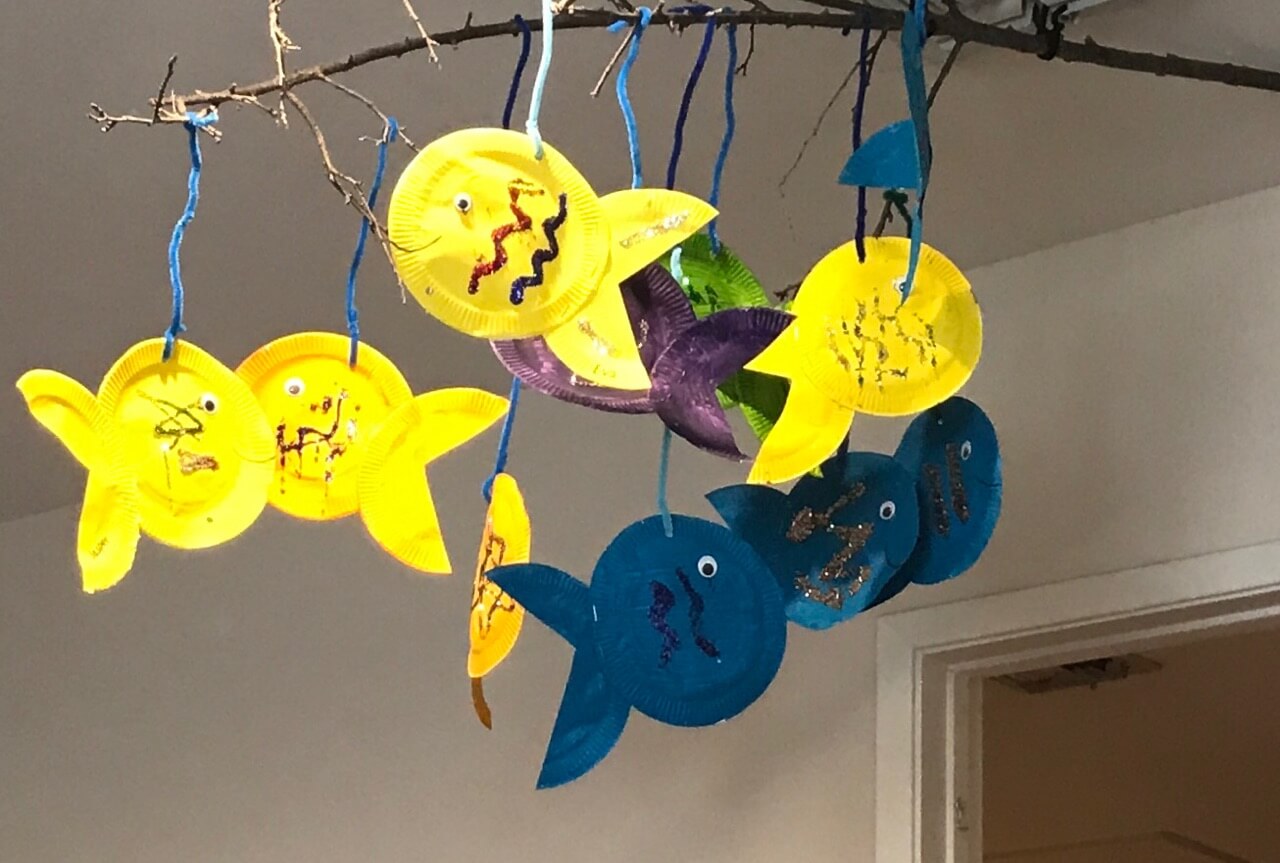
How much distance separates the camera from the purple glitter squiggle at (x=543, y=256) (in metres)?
0.86

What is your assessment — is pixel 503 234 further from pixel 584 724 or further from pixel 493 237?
pixel 584 724

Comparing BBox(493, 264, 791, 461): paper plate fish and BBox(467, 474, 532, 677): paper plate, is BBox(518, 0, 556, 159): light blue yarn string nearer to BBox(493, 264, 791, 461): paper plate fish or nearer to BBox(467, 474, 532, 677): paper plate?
BBox(493, 264, 791, 461): paper plate fish

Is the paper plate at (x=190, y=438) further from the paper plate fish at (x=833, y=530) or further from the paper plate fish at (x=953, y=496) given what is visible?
the paper plate fish at (x=953, y=496)

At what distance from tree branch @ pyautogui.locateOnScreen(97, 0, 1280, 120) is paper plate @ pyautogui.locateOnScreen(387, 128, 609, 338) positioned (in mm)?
107

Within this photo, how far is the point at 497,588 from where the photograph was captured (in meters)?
1.05

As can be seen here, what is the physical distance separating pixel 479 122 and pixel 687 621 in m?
0.86

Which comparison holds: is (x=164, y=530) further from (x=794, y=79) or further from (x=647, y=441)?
(x=647, y=441)

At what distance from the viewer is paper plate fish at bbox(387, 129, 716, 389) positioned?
0.85 meters

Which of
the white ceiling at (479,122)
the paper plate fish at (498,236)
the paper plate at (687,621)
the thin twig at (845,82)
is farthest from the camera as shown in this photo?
the white ceiling at (479,122)

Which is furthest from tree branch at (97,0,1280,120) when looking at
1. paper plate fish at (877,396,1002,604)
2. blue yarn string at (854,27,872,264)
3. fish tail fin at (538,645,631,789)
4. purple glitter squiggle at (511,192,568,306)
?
fish tail fin at (538,645,631,789)

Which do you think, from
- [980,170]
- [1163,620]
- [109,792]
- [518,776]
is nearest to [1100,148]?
[980,170]

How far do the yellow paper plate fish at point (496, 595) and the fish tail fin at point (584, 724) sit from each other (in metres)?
0.07

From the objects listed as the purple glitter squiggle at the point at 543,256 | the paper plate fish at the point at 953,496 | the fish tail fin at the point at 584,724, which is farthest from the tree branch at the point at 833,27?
the fish tail fin at the point at 584,724

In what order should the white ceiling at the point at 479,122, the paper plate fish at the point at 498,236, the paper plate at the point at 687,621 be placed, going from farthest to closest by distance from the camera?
the white ceiling at the point at 479,122 → the paper plate at the point at 687,621 → the paper plate fish at the point at 498,236
